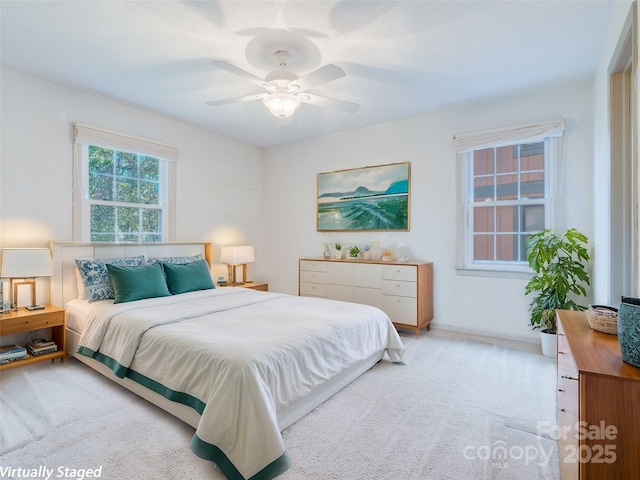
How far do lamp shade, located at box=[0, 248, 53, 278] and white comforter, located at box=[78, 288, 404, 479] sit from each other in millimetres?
582

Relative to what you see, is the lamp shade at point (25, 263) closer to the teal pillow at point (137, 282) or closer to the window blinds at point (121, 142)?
the teal pillow at point (137, 282)

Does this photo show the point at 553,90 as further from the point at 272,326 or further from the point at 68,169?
the point at 68,169

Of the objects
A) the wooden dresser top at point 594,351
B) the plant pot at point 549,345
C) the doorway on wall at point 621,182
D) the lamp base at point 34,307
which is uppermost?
the doorway on wall at point 621,182

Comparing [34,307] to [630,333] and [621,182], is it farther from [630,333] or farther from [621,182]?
[621,182]

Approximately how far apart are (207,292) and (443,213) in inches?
114

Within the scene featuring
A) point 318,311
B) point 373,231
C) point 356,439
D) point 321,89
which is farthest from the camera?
point 373,231

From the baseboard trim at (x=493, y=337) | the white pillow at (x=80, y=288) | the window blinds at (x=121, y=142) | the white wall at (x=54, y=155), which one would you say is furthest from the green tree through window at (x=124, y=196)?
the baseboard trim at (x=493, y=337)

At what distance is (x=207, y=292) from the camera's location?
3604 millimetres

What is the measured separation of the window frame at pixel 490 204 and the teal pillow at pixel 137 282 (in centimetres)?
332

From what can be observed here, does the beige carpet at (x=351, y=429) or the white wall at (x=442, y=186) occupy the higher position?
the white wall at (x=442, y=186)

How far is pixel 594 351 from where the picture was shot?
129 centimetres

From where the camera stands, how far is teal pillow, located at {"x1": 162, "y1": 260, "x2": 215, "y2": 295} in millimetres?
3549

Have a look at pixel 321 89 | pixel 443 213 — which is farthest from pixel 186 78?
pixel 443 213

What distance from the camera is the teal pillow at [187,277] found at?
3.55 meters
